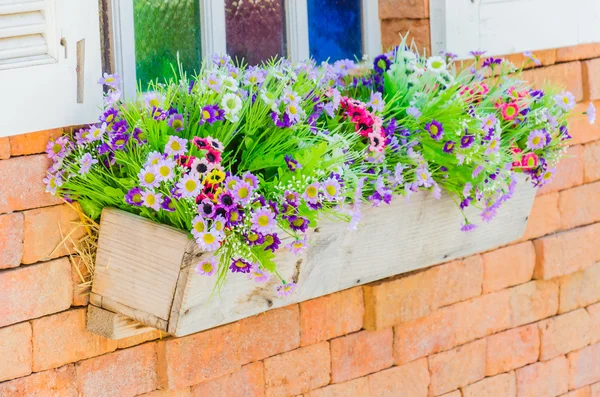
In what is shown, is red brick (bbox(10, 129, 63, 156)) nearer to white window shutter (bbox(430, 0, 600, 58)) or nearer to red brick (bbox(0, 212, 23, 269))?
red brick (bbox(0, 212, 23, 269))

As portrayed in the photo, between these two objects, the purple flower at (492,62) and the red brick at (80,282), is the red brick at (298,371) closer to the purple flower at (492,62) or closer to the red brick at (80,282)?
the red brick at (80,282)

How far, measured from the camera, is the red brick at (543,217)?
11.8ft

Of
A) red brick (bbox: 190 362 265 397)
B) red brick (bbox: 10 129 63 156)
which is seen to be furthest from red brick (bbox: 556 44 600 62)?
red brick (bbox: 10 129 63 156)

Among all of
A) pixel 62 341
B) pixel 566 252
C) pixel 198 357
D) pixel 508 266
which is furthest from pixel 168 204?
pixel 566 252

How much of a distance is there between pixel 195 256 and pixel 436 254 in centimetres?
91

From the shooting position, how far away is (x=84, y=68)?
2432mm

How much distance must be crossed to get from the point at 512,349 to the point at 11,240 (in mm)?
1928

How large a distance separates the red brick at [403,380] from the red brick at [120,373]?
80 cm

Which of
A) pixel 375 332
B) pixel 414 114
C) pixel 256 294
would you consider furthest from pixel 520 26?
pixel 256 294

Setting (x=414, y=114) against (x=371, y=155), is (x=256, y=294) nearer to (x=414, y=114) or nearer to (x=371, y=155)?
(x=371, y=155)

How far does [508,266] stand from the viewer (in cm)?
357

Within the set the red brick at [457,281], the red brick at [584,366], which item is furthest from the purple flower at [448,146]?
the red brick at [584,366]

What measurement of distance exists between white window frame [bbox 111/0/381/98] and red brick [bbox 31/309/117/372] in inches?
23.3

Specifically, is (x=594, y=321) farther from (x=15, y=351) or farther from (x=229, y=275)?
(x=15, y=351)
